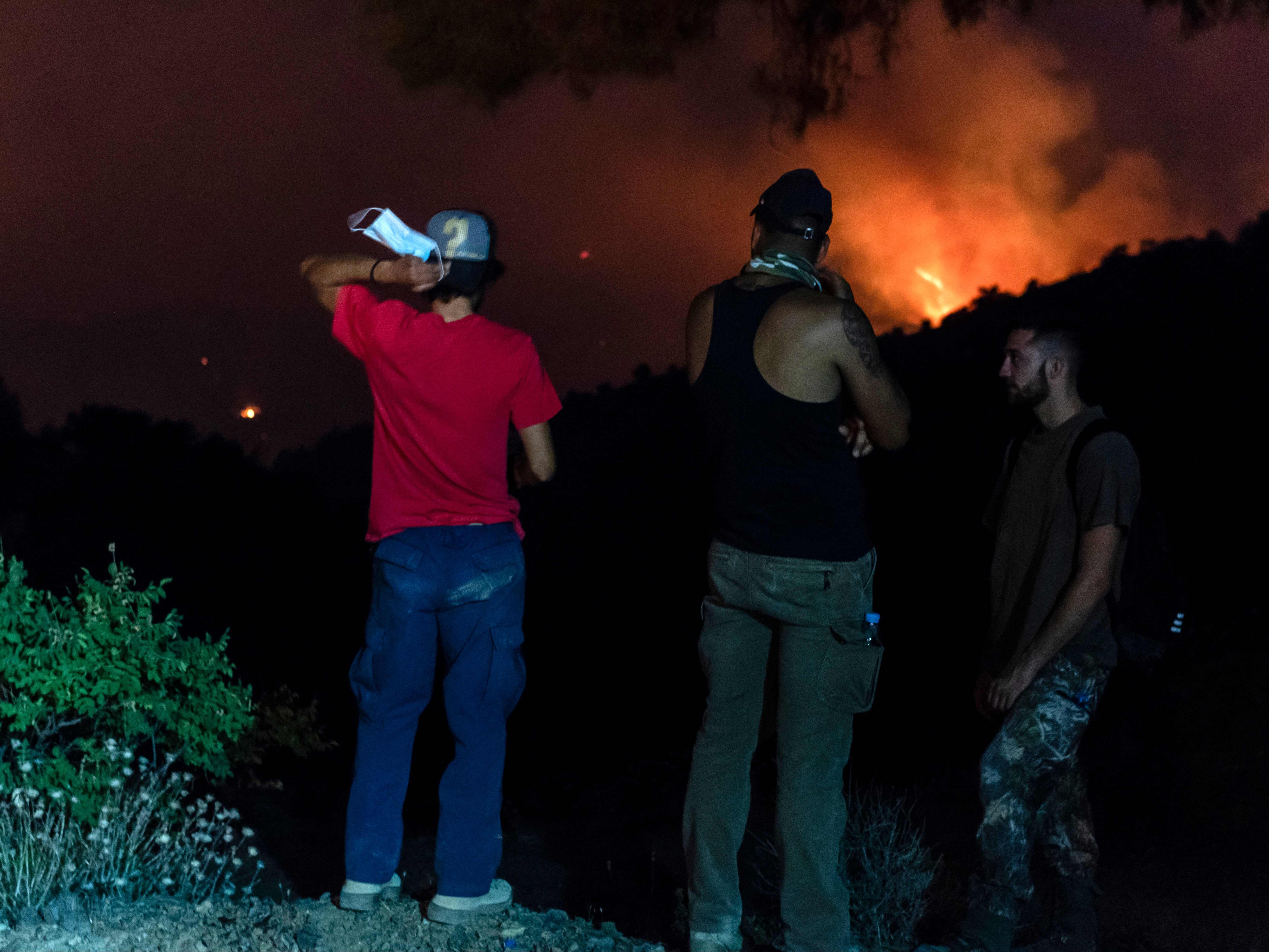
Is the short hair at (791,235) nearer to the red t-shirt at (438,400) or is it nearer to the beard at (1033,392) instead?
the red t-shirt at (438,400)

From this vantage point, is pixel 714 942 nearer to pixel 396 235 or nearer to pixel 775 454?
pixel 775 454

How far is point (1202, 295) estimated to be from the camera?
12.4m

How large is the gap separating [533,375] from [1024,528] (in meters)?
1.65

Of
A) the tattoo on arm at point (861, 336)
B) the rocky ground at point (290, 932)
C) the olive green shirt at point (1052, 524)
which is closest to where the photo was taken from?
the tattoo on arm at point (861, 336)

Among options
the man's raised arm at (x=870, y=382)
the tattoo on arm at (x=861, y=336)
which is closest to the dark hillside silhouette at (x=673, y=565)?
the man's raised arm at (x=870, y=382)

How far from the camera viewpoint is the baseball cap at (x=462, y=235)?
3350 millimetres

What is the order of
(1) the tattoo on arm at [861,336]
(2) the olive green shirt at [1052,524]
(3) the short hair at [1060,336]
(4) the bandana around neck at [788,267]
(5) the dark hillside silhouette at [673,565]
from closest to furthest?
(1) the tattoo on arm at [861,336]
(4) the bandana around neck at [788,267]
(2) the olive green shirt at [1052,524]
(3) the short hair at [1060,336]
(5) the dark hillside silhouette at [673,565]

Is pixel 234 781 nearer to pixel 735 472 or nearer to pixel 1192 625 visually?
pixel 735 472

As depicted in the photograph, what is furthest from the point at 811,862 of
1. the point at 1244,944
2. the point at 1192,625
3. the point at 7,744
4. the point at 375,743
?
the point at 1192,625

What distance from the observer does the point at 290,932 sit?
332cm

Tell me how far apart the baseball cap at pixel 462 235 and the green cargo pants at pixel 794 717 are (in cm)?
112

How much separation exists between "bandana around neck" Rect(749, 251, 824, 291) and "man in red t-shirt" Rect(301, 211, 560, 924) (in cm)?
74

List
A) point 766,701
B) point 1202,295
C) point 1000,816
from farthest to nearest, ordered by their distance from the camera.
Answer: point 1202,295, point 1000,816, point 766,701

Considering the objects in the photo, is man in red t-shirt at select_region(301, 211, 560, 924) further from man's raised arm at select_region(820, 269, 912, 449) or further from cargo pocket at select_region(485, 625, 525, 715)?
man's raised arm at select_region(820, 269, 912, 449)
